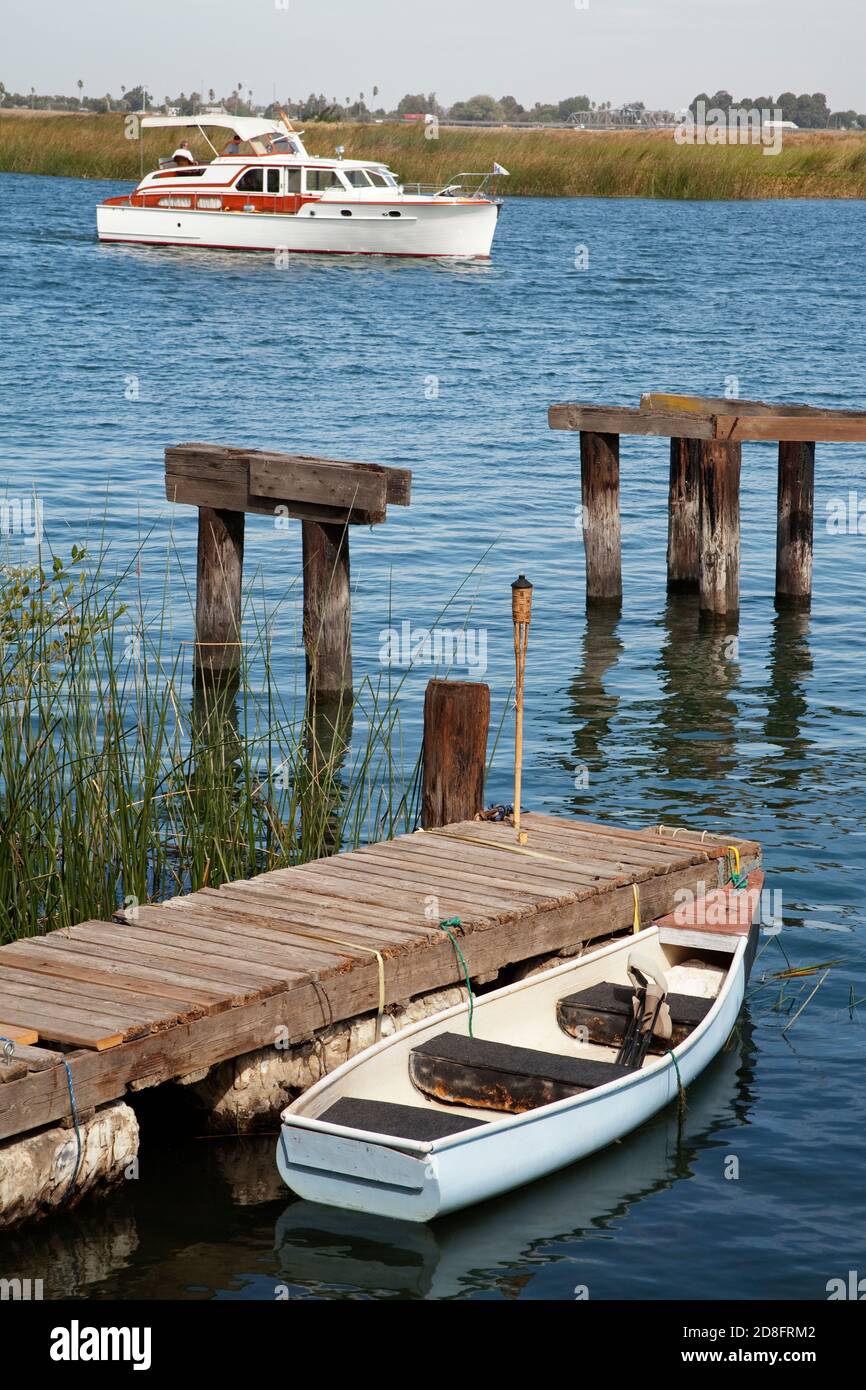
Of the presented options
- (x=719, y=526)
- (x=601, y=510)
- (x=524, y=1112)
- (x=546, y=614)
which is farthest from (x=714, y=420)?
(x=524, y=1112)

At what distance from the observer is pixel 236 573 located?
12.3m

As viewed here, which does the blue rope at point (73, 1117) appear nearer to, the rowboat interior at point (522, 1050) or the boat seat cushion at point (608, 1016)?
the rowboat interior at point (522, 1050)

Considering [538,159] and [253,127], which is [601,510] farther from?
[538,159]

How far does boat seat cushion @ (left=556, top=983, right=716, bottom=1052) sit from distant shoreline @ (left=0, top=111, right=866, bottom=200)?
205 ft

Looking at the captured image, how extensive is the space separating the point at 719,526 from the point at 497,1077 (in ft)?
Answer: 28.3

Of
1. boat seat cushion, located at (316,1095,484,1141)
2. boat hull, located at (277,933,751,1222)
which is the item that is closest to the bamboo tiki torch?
boat hull, located at (277,933,751,1222)

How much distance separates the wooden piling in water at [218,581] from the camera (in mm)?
12141

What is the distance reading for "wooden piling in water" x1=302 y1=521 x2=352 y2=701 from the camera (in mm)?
11758

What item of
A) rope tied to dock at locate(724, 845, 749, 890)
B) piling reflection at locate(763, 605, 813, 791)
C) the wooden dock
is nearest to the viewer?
the wooden dock

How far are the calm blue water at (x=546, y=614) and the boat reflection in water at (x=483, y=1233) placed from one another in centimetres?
1

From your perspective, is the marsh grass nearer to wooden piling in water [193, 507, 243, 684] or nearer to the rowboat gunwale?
the rowboat gunwale

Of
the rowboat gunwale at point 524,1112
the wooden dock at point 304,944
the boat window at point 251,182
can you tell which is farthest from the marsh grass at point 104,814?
the boat window at point 251,182

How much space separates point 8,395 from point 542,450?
8589 mm

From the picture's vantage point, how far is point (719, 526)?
14.7 metres
